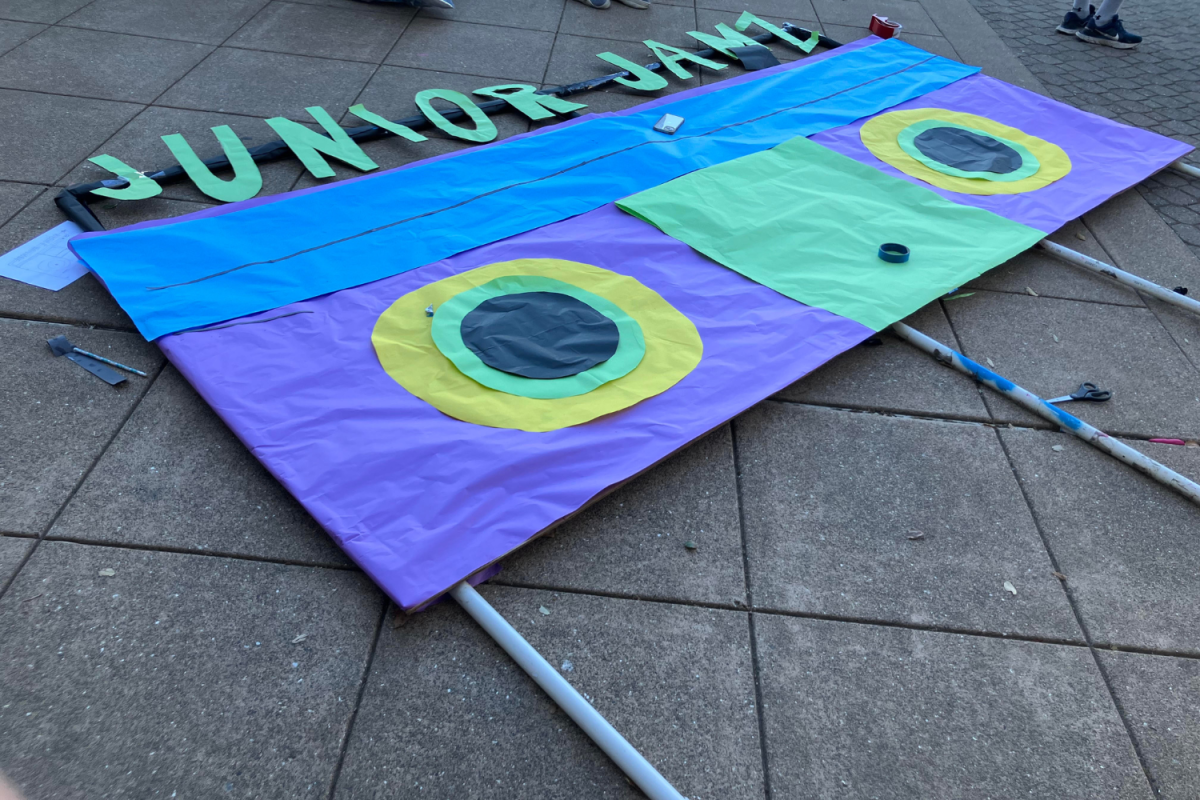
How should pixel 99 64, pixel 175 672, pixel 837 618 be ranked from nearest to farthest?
1. pixel 175 672
2. pixel 837 618
3. pixel 99 64

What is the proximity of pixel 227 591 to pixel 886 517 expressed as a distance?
66.1 inches

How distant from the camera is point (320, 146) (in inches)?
136

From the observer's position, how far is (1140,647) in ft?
6.19

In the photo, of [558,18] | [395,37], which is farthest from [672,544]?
[558,18]

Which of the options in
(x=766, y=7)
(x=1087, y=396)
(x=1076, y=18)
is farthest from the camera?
(x=1076, y=18)

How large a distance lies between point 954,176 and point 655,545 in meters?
2.63

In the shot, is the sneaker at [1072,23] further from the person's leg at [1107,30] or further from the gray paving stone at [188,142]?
the gray paving stone at [188,142]

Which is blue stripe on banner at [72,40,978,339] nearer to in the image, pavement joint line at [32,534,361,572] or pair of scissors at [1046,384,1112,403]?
pavement joint line at [32,534,361,572]

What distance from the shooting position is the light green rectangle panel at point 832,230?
9.42 ft

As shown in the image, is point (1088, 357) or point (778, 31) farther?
point (778, 31)

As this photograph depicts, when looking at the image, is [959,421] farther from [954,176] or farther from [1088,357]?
[954,176]

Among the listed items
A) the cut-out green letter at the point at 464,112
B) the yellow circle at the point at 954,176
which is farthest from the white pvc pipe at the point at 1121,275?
the cut-out green letter at the point at 464,112

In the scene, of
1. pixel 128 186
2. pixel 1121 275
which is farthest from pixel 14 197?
pixel 1121 275

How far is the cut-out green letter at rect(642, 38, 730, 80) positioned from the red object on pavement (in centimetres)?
129
